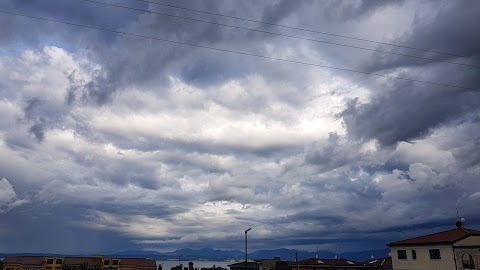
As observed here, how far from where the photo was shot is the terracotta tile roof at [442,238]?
6371 centimetres

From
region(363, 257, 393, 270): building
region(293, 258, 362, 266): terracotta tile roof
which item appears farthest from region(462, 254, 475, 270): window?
region(363, 257, 393, 270): building

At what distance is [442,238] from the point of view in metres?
66.1

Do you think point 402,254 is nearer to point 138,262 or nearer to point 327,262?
point 327,262

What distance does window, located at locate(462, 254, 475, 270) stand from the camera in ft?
200

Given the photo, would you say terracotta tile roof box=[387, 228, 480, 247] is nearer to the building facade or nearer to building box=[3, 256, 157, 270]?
the building facade

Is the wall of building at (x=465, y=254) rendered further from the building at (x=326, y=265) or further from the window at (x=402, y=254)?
the building at (x=326, y=265)

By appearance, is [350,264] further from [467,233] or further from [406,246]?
[467,233]

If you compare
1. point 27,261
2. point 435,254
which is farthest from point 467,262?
point 27,261

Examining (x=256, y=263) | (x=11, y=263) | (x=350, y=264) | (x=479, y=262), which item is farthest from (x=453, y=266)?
(x=11, y=263)

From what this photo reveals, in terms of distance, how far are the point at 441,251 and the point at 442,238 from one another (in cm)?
257

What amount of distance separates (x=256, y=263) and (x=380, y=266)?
35042mm

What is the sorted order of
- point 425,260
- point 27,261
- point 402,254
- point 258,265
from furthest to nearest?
1. point 27,261
2. point 258,265
3. point 402,254
4. point 425,260

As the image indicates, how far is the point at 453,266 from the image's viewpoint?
204ft

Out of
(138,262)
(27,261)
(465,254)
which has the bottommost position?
(138,262)
